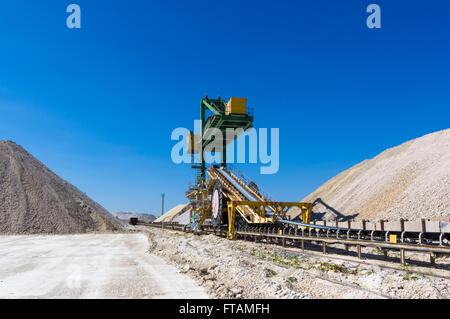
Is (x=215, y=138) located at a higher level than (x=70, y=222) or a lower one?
higher

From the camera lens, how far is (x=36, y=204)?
45844 millimetres

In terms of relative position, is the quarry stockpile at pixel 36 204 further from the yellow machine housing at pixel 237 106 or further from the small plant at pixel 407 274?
the small plant at pixel 407 274

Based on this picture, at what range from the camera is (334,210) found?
3644cm

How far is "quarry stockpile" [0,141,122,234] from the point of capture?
42.2m

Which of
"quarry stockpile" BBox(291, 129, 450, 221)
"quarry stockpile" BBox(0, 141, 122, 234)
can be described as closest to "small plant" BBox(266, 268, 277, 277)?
"quarry stockpile" BBox(291, 129, 450, 221)

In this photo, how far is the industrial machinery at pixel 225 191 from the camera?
21812 millimetres

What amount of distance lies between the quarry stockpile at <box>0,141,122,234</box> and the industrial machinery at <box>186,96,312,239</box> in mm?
21195

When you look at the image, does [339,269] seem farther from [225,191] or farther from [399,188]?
[399,188]

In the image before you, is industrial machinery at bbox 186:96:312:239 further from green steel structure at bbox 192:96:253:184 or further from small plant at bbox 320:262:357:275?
small plant at bbox 320:262:357:275

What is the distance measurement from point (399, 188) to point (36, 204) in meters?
47.5

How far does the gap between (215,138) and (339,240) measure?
25184mm

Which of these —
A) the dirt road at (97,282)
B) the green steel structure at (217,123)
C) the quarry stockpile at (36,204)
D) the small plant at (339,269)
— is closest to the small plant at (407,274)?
the small plant at (339,269)

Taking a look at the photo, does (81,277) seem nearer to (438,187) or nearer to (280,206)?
(280,206)
